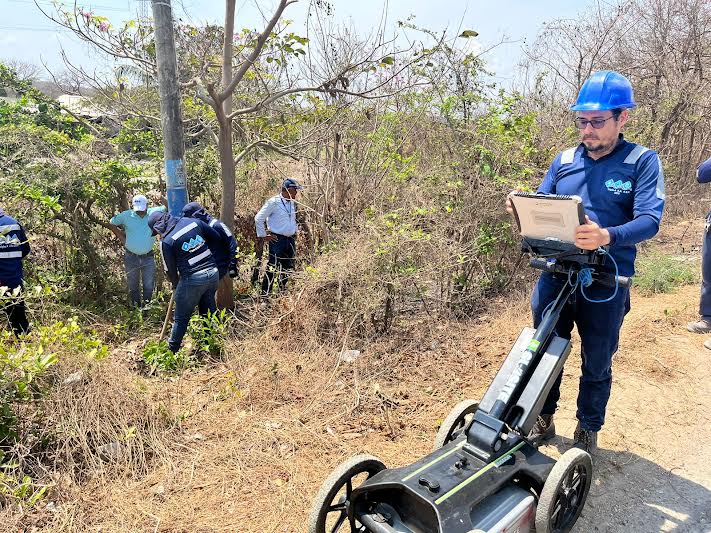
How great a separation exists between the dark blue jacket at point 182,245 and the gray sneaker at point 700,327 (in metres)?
5.01

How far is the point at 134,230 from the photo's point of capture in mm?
6570

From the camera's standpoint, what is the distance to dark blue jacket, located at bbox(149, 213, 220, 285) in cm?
507

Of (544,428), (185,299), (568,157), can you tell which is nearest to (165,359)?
(185,299)

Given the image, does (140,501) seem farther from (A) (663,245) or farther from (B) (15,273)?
(A) (663,245)

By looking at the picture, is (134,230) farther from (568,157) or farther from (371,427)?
(568,157)

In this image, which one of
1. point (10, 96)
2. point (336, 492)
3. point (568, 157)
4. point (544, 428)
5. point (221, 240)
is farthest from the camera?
point (10, 96)

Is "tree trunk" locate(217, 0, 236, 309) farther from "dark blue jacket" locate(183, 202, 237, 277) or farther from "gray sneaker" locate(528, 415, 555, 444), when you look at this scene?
"gray sneaker" locate(528, 415, 555, 444)

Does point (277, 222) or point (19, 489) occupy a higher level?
point (277, 222)

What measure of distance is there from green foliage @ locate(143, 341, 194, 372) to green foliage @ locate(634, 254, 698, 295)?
5473 millimetres

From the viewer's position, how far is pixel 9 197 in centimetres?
584

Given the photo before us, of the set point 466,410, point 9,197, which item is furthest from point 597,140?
point 9,197

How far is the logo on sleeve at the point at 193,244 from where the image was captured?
5.11 m

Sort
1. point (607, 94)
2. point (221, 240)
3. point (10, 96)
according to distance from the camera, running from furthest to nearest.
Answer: point (10, 96), point (221, 240), point (607, 94)

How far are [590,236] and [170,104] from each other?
170 inches
